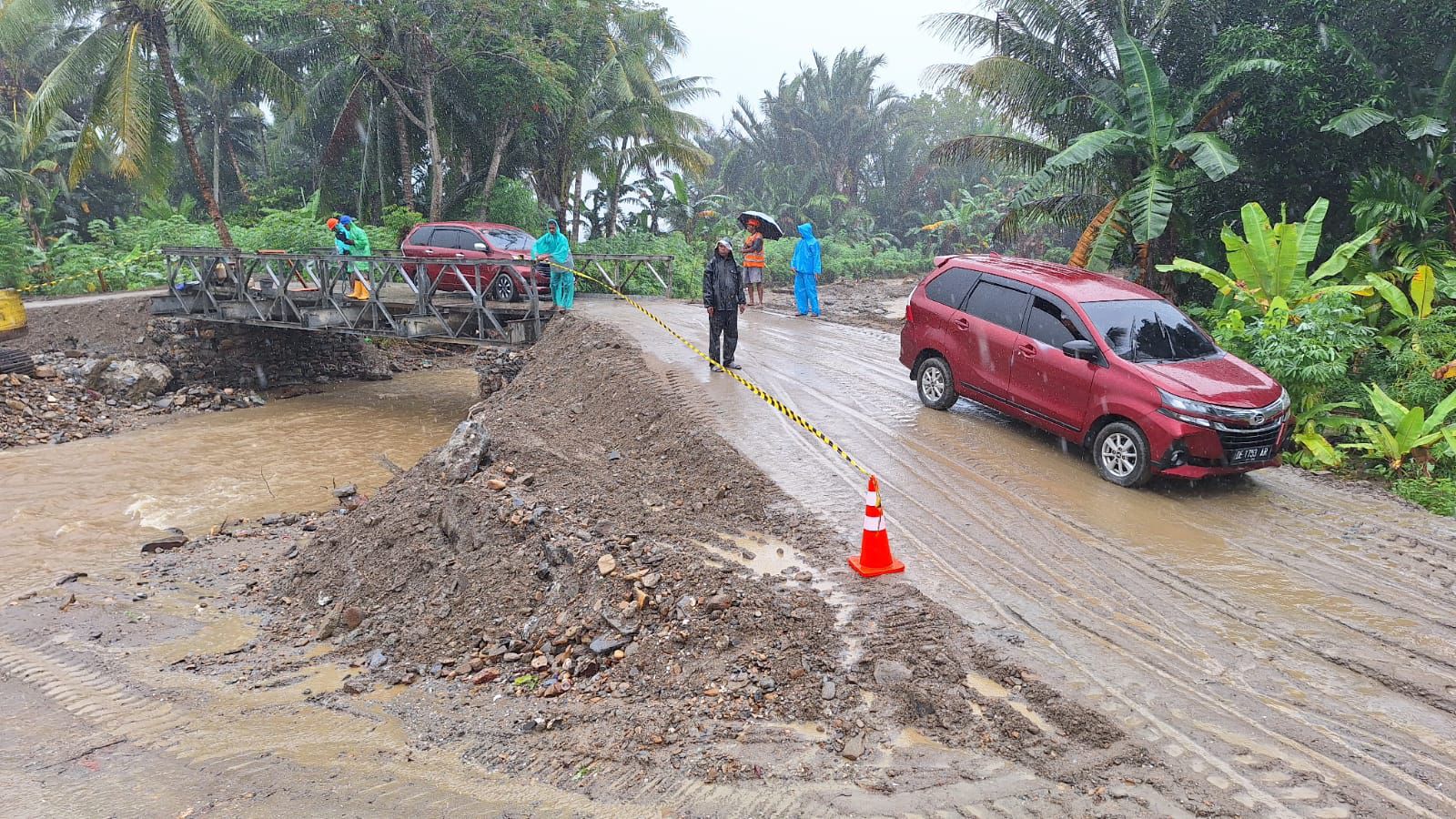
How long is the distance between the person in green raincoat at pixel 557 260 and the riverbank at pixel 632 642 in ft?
17.5

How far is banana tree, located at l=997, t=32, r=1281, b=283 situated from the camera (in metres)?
12.9

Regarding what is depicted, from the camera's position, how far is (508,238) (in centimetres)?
1786

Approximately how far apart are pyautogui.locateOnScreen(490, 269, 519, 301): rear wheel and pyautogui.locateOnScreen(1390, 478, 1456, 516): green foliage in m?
13.6

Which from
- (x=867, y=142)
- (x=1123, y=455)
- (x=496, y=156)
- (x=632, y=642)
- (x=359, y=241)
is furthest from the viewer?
(x=867, y=142)

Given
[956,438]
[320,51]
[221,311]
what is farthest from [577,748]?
[320,51]

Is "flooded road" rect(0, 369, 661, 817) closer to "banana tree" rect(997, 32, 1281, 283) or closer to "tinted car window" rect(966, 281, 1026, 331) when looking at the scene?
"tinted car window" rect(966, 281, 1026, 331)

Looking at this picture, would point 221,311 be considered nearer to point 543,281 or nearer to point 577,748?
point 543,281

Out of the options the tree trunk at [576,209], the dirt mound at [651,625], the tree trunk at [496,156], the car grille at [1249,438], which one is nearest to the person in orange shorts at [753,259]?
the dirt mound at [651,625]

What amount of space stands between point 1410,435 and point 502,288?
14.1 m

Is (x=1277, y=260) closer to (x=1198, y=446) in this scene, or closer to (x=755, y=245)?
(x=1198, y=446)

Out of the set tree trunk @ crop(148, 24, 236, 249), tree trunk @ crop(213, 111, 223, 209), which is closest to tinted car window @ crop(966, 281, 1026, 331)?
tree trunk @ crop(148, 24, 236, 249)

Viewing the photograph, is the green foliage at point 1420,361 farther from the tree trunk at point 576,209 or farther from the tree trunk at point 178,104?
the tree trunk at point 576,209

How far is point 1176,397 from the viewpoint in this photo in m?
7.36

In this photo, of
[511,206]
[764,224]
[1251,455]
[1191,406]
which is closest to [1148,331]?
[1191,406]
